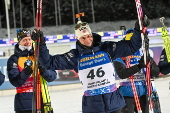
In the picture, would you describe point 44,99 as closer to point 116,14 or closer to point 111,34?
point 111,34

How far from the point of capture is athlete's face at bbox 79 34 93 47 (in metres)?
3.00

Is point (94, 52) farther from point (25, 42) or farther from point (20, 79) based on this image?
point (25, 42)

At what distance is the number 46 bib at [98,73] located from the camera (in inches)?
116

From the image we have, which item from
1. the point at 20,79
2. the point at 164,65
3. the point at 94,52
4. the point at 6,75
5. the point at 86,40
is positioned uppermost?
the point at 86,40

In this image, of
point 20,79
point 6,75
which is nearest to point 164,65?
point 20,79

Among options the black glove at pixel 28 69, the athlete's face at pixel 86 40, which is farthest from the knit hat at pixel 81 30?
the black glove at pixel 28 69

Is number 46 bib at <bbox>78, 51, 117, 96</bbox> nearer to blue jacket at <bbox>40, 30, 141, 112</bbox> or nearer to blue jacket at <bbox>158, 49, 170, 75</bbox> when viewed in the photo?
blue jacket at <bbox>40, 30, 141, 112</bbox>

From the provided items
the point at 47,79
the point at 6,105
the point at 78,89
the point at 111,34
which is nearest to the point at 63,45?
the point at 111,34

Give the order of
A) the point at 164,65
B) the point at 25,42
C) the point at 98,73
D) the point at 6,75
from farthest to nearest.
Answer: the point at 6,75, the point at 25,42, the point at 164,65, the point at 98,73

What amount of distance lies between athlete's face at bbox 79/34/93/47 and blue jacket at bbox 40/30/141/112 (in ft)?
0.11

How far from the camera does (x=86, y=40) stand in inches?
119

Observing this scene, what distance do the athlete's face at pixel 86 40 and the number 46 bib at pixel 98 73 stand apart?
109 mm

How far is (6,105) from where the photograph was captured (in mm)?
7625

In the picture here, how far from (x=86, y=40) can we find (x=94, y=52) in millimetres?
132
